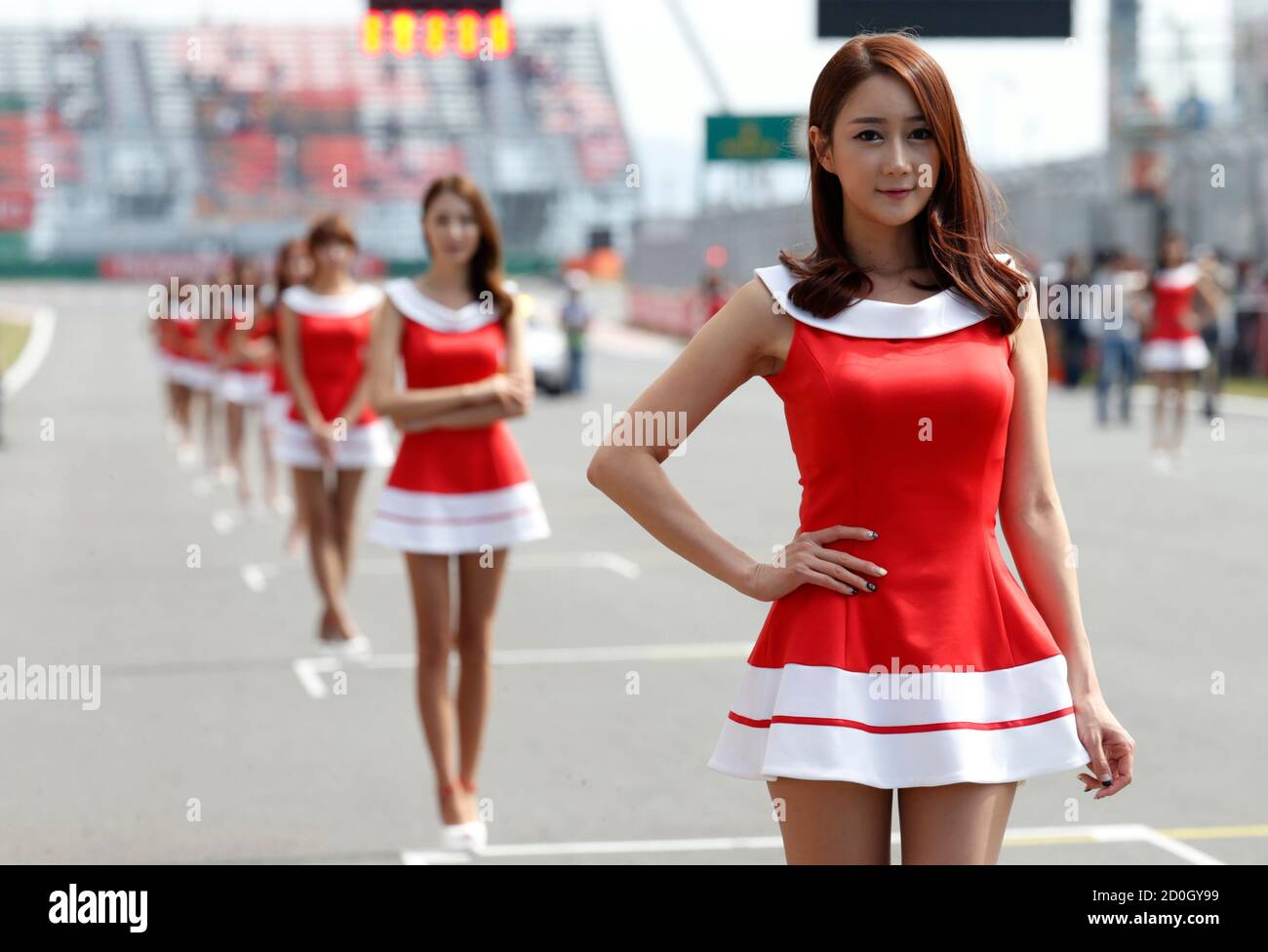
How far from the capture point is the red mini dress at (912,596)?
114 inches

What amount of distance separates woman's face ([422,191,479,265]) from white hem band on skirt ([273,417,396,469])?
9.94 feet

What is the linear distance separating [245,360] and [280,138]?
188ft

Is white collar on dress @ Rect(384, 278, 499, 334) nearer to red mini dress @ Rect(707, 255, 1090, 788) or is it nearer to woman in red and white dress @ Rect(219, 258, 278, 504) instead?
red mini dress @ Rect(707, 255, 1090, 788)

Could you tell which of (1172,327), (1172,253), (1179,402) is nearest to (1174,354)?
(1172,327)

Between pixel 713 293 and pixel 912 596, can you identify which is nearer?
pixel 912 596

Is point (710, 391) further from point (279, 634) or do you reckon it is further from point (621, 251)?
point (621, 251)

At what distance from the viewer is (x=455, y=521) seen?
6082 millimetres

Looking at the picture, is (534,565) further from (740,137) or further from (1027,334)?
(740,137)

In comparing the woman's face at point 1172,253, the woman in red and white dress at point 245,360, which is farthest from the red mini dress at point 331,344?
the woman's face at point 1172,253

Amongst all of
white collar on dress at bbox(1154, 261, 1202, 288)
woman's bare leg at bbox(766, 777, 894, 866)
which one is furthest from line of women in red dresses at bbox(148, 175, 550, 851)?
white collar on dress at bbox(1154, 261, 1202, 288)

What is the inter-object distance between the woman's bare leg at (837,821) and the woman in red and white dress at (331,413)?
244 inches


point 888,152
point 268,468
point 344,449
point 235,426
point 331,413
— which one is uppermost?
point 888,152

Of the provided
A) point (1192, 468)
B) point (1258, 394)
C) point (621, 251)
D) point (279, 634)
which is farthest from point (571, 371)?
point (621, 251)

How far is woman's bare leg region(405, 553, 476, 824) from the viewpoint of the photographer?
5.97m
